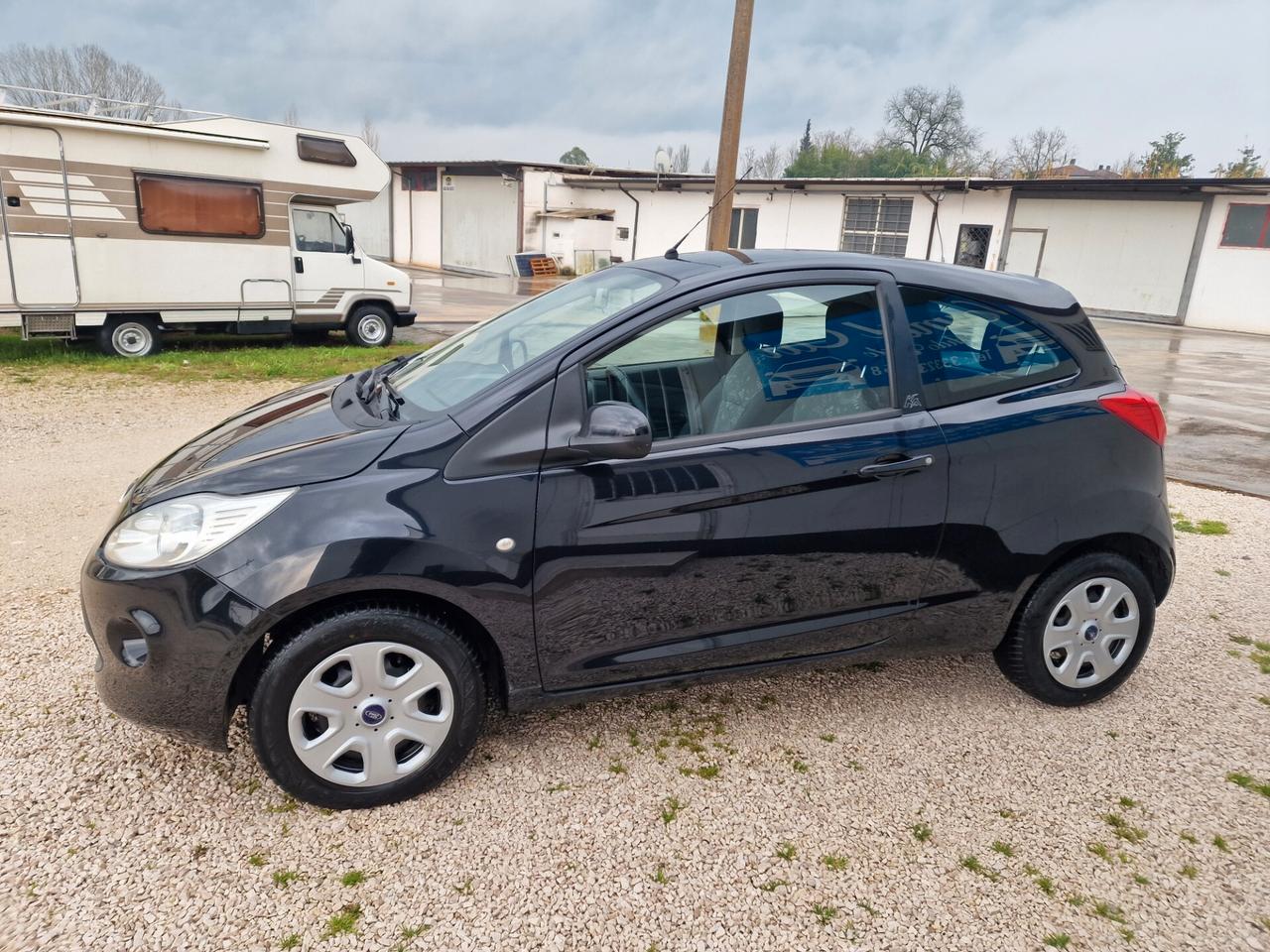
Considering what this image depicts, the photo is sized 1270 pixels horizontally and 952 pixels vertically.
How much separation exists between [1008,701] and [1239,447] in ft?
23.1

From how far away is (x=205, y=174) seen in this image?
1109 centimetres

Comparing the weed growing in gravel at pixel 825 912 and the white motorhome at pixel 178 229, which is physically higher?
the white motorhome at pixel 178 229

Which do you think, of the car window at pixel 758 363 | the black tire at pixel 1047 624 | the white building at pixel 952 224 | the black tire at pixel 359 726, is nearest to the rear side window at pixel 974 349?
the car window at pixel 758 363

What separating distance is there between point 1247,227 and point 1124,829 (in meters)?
23.8

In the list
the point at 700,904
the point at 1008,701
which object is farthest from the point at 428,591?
the point at 1008,701

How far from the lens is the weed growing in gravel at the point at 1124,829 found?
8.87 feet

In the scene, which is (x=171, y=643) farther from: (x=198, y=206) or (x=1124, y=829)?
(x=198, y=206)

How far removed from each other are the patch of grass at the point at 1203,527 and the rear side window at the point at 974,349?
3.27 metres

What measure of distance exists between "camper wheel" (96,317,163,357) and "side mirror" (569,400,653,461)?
10.6m

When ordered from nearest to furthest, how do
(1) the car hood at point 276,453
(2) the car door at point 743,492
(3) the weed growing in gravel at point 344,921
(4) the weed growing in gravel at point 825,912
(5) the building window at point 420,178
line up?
(3) the weed growing in gravel at point 344,921 < (4) the weed growing in gravel at point 825,912 < (1) the car hood at point 276,453 < (2) the car door at point 743,492 < (5) the building window at point 420,178

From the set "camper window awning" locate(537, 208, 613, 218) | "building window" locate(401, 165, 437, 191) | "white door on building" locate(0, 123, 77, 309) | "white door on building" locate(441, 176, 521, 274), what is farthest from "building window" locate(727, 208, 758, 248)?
"white door on building" locate(0, 123, 77, 309)

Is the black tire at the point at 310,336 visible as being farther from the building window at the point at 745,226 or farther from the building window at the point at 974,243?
the building window at the point at 974,243

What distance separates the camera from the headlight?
2.43m

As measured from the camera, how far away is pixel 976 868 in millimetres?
2543
